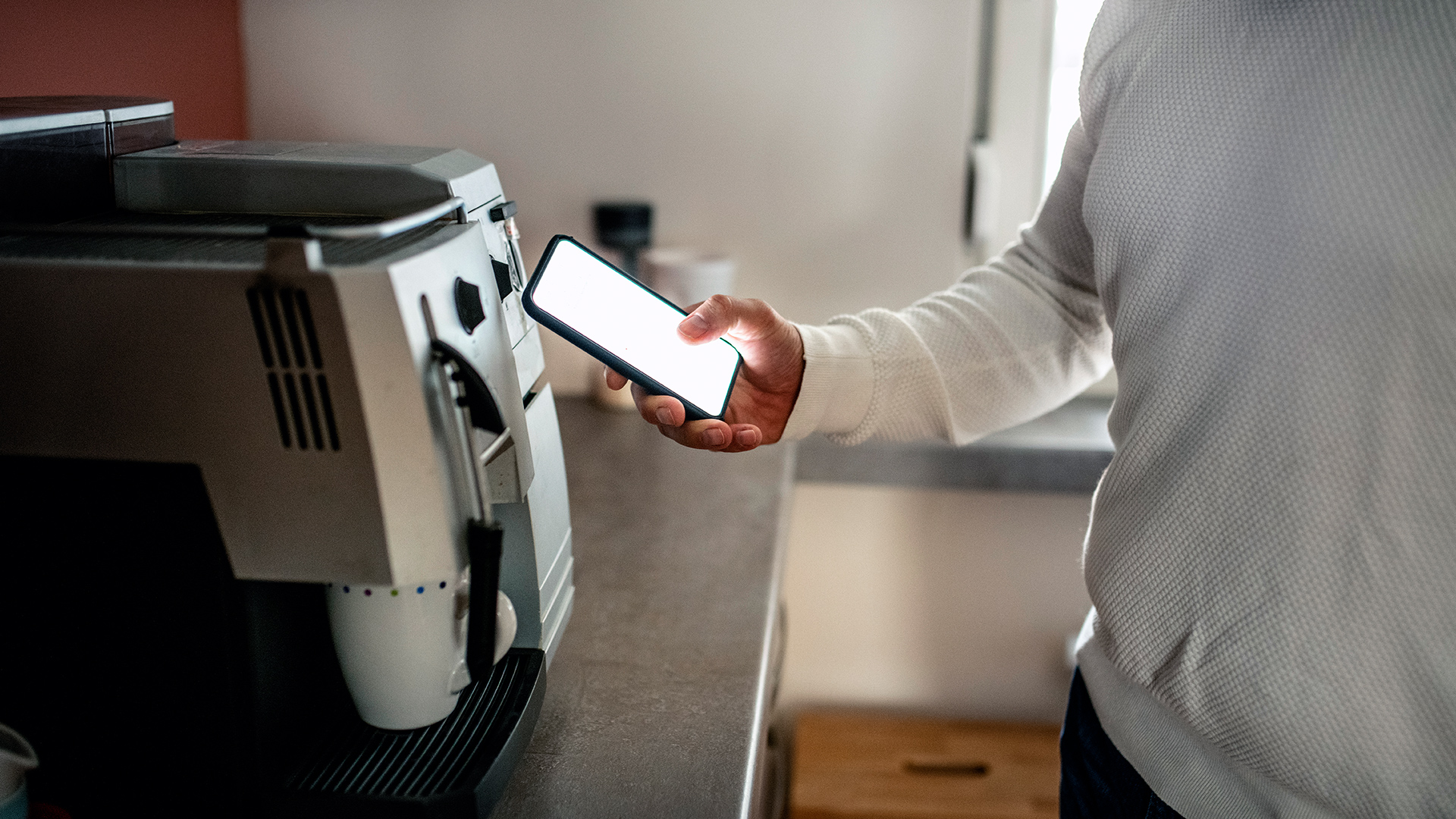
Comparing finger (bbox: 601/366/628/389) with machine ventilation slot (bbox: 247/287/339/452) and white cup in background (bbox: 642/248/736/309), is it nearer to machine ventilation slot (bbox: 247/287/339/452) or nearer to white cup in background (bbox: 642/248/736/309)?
machine ventilation slot (bbox: 247/287/339/452)

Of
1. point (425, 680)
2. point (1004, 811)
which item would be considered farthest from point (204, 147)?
point (1004, 811)

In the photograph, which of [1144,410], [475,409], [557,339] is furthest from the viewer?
[557,339]

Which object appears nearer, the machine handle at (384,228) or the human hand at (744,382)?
the machine handle at (384,228)

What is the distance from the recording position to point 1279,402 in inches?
23.3

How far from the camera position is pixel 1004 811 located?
1473 mm

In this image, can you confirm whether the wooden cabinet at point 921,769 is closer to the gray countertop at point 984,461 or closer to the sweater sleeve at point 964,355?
the gray countertop at point 984,461

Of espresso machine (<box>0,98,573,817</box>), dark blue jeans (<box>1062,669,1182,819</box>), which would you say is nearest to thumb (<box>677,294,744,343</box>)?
espresso machine (<box>0,98,573,817</box>)

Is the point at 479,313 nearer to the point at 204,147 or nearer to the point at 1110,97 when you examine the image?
the point at 204,147

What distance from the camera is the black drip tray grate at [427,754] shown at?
59 cm

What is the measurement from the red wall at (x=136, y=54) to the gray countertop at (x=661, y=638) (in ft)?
2.19

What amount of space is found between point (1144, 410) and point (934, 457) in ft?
2.81

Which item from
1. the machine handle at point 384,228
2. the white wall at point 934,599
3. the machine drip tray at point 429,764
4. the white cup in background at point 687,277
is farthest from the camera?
the white wall at point 934,599

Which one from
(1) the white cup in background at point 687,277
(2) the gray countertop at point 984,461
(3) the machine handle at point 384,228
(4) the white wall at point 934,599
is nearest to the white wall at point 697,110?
(1) the white cup in background at point 687,277

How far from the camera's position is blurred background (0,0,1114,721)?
151 cm
